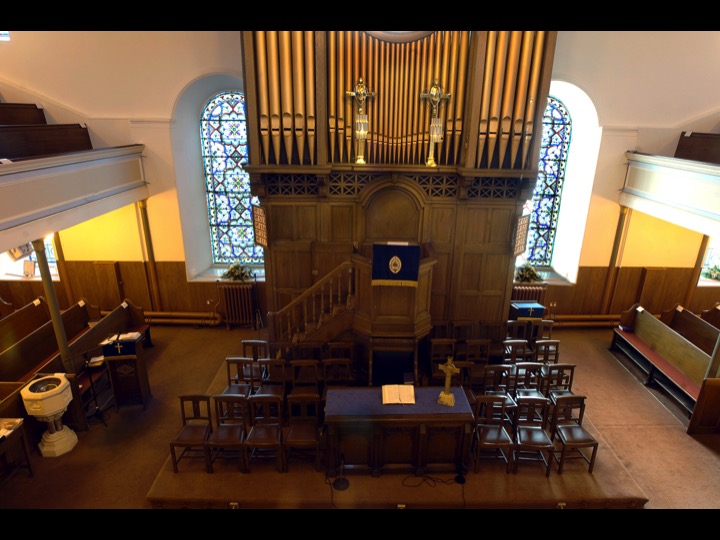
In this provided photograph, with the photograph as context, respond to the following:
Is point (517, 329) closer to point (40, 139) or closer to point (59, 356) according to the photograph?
point (59, 356)

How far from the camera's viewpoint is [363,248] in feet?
30.2

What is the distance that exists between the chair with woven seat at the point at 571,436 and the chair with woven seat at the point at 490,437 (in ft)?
2.49

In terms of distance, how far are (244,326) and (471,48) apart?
28.4 feet

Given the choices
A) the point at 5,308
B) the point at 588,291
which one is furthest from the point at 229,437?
the point at 588,291

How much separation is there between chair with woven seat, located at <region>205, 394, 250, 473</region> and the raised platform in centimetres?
17

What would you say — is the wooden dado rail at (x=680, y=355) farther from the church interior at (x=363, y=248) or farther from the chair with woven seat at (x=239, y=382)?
the chair with woven seat at (x=239, y=382)

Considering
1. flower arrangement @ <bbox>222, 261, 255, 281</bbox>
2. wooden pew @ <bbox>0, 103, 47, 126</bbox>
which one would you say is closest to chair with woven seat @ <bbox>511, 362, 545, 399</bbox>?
flower arrangement @ <bbox>222, 261, 255, 281</bbox>

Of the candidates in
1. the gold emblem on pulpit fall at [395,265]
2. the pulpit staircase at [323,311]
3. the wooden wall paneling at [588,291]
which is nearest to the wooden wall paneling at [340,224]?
the pulpit staircase at [323,311]

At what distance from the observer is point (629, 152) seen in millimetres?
10773

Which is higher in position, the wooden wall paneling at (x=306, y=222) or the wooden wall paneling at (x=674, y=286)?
the wooden wall paneling at (x=306, y=222)

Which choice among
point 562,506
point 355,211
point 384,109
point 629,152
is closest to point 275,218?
point 355,211

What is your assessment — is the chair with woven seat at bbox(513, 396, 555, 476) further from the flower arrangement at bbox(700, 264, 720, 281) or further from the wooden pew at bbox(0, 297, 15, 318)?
the wooden pew at bbox(0, 297, 15, 318)

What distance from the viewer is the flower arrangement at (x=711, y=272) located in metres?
12.3

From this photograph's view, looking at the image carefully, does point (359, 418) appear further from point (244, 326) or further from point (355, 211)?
point (244, 326)
